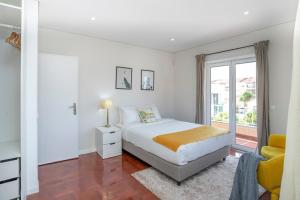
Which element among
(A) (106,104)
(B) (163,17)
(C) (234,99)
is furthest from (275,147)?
(A) (106,104)

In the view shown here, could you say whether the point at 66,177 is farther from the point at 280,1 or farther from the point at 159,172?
the point at 280,1

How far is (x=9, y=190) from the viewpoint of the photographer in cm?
191

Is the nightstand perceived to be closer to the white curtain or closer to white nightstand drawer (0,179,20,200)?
white nightstand drawer (0,179,20,200)

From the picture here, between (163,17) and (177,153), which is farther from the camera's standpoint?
(163,17)

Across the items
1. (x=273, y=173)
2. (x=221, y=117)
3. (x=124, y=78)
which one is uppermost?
(x=124, y=78)

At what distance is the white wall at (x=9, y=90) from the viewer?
2414mm

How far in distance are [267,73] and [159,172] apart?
276 centimetres

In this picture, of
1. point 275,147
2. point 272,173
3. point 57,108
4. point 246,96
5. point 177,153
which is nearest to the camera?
point 272,173

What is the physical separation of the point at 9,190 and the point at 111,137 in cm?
179

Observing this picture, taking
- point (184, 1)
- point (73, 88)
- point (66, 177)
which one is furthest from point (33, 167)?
point (184, 1)

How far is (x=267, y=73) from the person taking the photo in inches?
130

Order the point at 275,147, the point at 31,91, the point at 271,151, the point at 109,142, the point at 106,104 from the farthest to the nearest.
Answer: the point at 106,104 < the point at 109,142 < the point at 275,147 < the point at 271,151 < the point at 31,91

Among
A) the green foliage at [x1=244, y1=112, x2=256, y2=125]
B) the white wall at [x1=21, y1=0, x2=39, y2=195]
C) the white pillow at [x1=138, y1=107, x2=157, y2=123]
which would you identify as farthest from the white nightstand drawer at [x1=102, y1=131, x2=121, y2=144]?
the green foliage at [x1=244, y1=112, x2=256, y2=125]

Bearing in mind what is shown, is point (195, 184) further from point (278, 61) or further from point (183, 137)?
point (278, 61)
